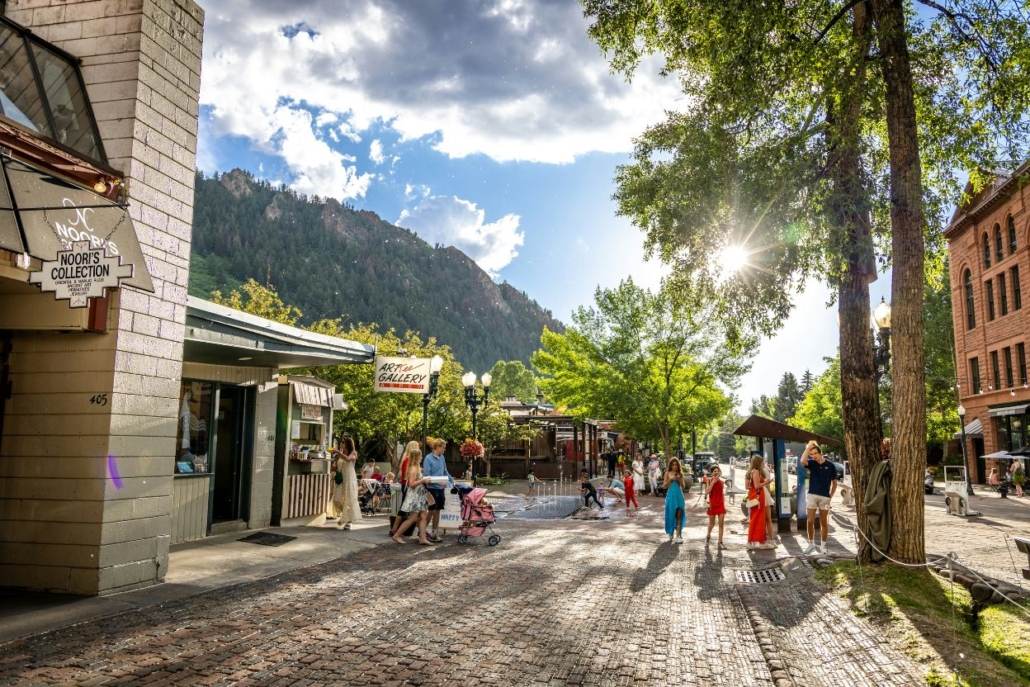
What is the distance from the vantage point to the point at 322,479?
1441 centimetres

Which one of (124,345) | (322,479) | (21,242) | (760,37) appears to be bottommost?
(322,479)

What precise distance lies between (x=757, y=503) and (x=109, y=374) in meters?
9.94

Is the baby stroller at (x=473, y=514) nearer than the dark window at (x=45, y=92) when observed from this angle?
No

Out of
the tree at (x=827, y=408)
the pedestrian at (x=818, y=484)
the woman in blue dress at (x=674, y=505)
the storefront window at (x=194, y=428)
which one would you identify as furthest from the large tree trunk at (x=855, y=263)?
the tree at (x=827, y=408)

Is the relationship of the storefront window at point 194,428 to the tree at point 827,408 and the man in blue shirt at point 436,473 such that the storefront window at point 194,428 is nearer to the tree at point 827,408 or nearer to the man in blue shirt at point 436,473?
the man in blue shirt at point 436,473

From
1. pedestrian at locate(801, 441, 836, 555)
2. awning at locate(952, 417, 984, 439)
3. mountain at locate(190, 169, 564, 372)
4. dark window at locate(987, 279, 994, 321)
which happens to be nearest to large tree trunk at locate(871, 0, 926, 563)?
pedestrian at locate(801, 441, 836, 555)

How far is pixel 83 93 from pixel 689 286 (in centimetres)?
979

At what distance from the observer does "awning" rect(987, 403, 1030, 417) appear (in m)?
32.6

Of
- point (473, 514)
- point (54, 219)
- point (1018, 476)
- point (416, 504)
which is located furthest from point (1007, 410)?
point (54, 219)

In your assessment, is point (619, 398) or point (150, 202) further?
point (619, 398)

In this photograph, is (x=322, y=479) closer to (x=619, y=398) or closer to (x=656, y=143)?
(x=656, y=143)

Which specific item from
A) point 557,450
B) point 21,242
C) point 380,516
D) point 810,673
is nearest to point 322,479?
point 380,516

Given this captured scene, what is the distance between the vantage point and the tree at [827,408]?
63375 mm

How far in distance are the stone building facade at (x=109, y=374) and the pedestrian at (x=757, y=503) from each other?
9042 mm
